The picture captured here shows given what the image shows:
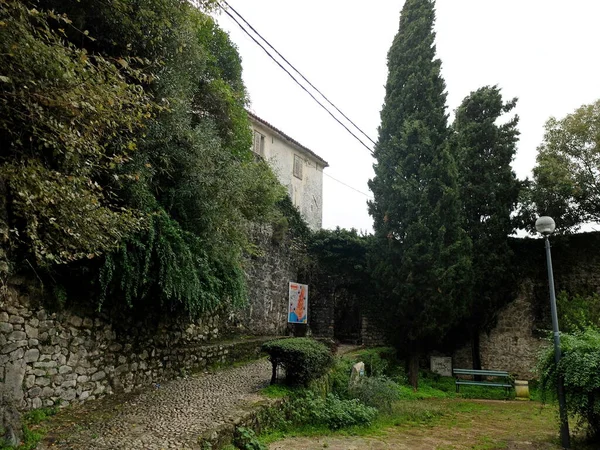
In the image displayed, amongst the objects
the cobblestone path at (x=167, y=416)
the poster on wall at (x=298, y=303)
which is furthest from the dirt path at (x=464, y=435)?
the poster on wall at (x=298, y=303)

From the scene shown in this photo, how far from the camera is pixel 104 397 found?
6414 mm

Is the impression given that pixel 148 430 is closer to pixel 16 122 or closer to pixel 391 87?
pixel 16 122

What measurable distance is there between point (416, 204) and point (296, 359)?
23.0 feet

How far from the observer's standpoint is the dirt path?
6.24m

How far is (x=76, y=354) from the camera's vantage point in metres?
6.02

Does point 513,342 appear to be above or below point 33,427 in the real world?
above

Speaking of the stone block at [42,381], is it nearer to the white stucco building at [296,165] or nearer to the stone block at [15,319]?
the stone block at [15,319]

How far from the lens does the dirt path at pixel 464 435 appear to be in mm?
6242

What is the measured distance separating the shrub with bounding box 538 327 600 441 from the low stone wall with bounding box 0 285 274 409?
Answer: 6.65m

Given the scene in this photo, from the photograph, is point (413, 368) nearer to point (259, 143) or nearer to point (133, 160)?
point (133, 160)

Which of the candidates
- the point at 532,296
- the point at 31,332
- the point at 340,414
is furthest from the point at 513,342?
the point at 31,332

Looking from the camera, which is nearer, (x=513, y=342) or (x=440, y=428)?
(x=440, y=428)

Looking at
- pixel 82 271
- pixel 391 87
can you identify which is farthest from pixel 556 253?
pixel 82 271

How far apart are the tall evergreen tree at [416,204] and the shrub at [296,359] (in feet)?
18.1
